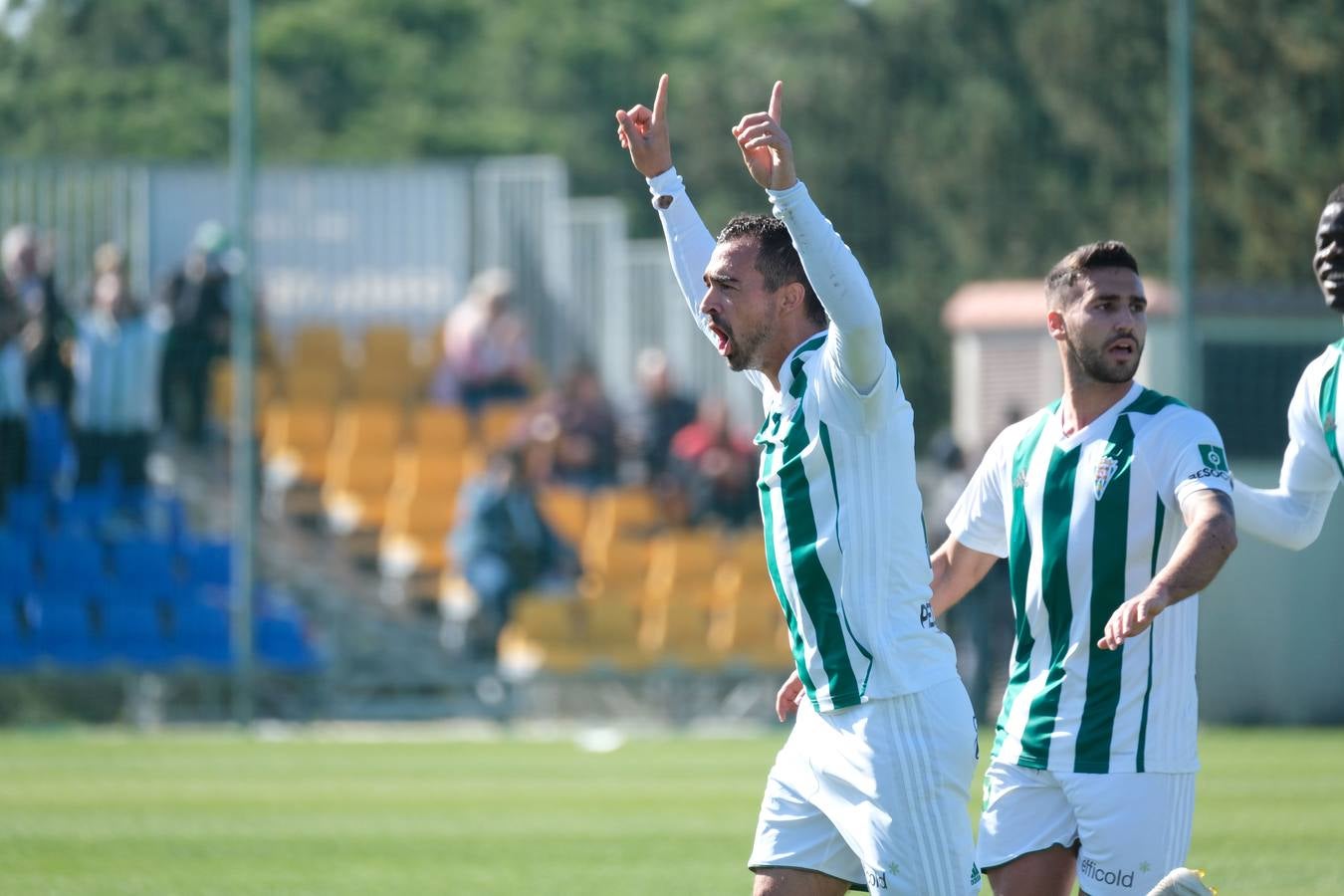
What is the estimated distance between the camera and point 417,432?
2094 cm

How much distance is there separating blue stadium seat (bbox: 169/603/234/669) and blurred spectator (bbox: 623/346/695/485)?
160 inches

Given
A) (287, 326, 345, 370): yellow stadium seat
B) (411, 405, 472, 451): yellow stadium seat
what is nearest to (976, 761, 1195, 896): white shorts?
(411, 405, 472, 451): yellow stadium seat

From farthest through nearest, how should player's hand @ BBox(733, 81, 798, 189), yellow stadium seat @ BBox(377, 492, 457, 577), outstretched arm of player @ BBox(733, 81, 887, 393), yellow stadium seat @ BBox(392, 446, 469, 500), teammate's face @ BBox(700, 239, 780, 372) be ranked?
yellow stadium seat @ BBox(392, 446, 469, 500)
yellow stadium seat @ BBox(377, 492, 457, 577)
teammate's face @ BBox(700, 239, 780, 372)
player's hand @ BBox(733, 81, 798, 189)
outstretched arm of player @ BBox(733, 81, 887, 393)

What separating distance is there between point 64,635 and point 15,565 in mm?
809

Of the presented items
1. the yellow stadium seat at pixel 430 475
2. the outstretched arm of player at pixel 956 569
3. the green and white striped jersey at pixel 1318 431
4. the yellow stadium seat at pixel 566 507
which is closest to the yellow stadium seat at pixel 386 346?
the yellow stadium seat at pixel 430 475

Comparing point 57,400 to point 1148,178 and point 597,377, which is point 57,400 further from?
point 1148,178

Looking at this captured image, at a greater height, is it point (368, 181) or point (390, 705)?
point (368, 181)

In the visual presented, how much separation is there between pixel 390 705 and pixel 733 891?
32.5 feet

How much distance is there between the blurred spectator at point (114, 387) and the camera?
1823 centimetres

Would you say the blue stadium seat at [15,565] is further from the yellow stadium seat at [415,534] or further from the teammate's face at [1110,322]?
the teammate's face at [1110,322]

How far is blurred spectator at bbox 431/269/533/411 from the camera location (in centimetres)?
2051

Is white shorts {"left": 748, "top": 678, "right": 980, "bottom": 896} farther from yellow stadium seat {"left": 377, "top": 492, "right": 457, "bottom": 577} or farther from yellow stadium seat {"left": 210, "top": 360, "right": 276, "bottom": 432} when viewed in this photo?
yellow stadium seat {"left": 210, "top": 360, "right": 276, "bottom": 432}

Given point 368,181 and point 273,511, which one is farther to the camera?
point 368,181

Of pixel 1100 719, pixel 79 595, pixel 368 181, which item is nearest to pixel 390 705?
pixel 79 595
